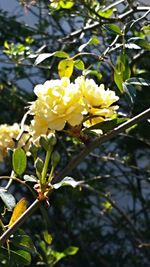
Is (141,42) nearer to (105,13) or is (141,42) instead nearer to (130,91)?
(130,91)

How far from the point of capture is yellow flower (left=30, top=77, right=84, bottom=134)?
1.04 meters

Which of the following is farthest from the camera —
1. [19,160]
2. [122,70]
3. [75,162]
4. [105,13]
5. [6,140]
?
[105,13]

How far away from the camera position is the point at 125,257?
11.3 feet

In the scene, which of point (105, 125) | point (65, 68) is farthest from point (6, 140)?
point (105, 125)

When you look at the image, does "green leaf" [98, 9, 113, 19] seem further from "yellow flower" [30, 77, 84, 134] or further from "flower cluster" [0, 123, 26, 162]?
"yellow flower" [30, 77, 84, 134]

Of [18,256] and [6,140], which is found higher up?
[6,140]

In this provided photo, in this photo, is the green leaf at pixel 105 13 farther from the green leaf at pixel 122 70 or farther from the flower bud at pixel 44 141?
the flower bud at pixel 44 141

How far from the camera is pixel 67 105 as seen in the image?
1046 millimetres

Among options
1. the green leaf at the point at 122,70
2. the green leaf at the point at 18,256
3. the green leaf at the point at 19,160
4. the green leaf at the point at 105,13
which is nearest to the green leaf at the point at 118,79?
the green leaf at the point at 122,70

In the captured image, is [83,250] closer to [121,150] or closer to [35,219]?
[35,219]

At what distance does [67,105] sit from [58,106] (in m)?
0.02

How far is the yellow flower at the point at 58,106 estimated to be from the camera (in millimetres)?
1041

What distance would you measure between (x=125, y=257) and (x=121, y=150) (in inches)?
22.1

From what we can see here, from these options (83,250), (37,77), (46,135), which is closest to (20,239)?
(46,135)
